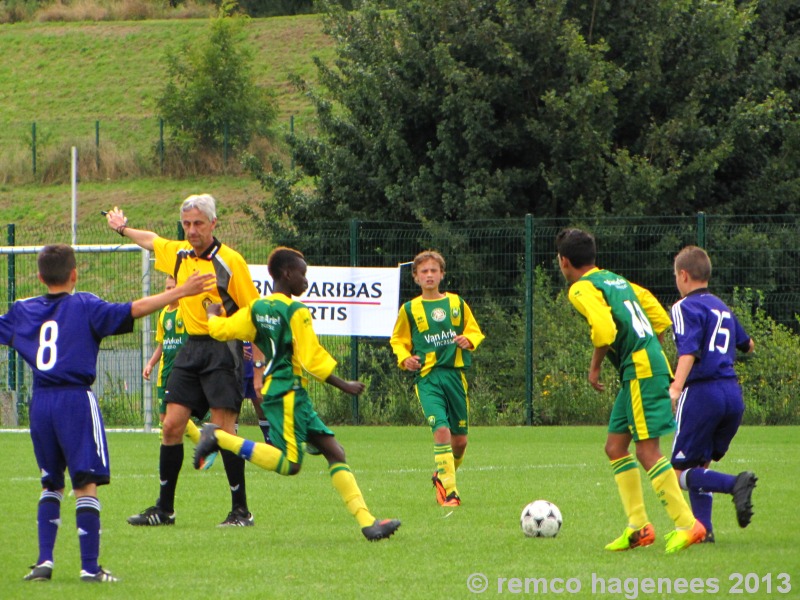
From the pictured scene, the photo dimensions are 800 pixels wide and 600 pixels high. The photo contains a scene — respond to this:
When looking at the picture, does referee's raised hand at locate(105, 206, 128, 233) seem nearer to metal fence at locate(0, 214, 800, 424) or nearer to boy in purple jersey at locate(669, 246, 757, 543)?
boy in purple jersey at locate(669, 246, 757, 543)

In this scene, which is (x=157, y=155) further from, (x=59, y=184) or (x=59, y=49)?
(x=59, y=49)

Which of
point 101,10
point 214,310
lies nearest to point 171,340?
point 214,310

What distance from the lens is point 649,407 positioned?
667 centimetres

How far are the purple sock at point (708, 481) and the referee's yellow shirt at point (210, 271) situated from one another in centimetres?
284

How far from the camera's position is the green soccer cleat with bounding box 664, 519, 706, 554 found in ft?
21.4

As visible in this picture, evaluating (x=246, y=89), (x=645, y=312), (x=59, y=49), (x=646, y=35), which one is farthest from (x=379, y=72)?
(x=59, y=49)

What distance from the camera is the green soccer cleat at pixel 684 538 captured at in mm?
6512

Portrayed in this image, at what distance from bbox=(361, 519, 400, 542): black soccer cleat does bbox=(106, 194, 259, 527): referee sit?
1156 mm

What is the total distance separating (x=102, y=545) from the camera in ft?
23.3

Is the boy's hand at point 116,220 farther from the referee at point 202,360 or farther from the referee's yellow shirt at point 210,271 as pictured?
the referee's yellow shirt at point 210,271

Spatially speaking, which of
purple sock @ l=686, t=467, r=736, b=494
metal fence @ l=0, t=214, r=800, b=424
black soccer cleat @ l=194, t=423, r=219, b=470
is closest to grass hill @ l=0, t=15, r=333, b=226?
metal fence @ l=0, t=214, r=800, b=424

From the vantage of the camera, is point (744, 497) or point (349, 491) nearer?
point (744, 497)

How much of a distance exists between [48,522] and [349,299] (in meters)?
10.4

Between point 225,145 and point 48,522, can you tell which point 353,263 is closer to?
A: point 48,522
